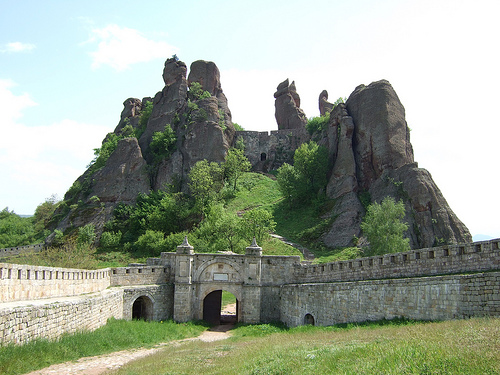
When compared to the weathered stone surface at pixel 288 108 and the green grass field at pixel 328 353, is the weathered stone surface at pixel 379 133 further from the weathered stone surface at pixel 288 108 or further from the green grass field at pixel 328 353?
the green grass field at pixel 328 353

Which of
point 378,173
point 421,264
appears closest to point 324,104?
point 378,173

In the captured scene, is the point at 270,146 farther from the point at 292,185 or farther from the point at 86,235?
the point at 86,235

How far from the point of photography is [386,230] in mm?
34094

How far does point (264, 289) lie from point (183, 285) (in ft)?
16.6

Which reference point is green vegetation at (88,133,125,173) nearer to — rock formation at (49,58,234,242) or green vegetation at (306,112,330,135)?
rock formation at (49,58,234,242)

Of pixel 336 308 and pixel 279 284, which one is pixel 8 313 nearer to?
pixel 336 308

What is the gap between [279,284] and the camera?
28094 millimetres

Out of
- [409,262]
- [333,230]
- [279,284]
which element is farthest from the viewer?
[333,230]

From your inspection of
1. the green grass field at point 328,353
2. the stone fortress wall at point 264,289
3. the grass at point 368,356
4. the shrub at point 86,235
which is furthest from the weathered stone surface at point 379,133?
the grass at point 368,356

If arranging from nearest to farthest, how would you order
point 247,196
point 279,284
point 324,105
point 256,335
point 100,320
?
point 100,320, point 256,335, point 279,284, point 247,196, point 324,105

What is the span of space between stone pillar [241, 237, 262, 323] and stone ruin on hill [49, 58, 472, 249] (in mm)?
15301

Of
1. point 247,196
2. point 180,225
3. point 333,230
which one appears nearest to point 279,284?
point 333,230

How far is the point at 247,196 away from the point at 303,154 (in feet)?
28.8

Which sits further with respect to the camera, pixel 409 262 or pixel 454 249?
pixel 409 262
